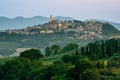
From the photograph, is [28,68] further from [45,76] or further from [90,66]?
[90,66]

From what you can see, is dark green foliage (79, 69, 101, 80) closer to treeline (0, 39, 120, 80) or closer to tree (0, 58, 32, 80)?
treeline (0, 39, 120, 80)

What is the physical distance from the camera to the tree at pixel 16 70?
65688mm

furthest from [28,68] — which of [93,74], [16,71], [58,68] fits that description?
Result: [93,74]

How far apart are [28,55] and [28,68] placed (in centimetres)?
2086

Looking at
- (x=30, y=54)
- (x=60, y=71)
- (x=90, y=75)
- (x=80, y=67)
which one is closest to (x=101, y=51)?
(x=30, y=54)

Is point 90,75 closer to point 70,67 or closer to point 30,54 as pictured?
point 70,67

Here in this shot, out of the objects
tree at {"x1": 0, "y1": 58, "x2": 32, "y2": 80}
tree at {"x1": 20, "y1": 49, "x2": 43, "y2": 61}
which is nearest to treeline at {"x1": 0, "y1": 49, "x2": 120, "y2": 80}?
tree at {"x1": 0, "y1": 58, "x2": 32, "y2": 80}

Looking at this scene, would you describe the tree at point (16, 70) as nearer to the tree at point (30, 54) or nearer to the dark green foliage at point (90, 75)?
the tree at point (30, 54)

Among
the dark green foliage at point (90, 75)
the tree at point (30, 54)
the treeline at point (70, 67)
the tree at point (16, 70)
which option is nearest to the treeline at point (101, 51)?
the treeline at point (70, 67)

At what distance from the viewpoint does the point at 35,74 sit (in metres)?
59.0

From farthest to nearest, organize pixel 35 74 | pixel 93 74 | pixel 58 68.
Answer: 1. pixel 35 74
2. pixel 58 68
3. pixel 93 74

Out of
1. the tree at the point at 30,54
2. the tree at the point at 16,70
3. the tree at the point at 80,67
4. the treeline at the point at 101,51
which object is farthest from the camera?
the tree at the point at 30,54

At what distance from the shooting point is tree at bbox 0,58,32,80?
216 ft

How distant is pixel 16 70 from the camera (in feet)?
222
